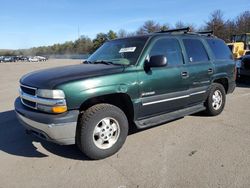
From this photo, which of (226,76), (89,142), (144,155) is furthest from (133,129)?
(226,76)

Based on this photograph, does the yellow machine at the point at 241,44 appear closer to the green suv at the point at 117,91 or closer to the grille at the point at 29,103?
the green suv at the point at 117,91

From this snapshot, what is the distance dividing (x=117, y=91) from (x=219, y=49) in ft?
11.2

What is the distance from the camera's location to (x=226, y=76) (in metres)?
6.34

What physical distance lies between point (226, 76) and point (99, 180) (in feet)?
13.8

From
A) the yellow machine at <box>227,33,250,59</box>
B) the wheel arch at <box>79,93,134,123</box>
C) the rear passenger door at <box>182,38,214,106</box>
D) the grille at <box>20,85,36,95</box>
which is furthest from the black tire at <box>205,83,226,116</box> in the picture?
the yellow machine at <box>227,33,250,59</box>

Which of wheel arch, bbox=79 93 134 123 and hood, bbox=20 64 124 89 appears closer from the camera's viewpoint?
hood, bbox=20 64 124 89

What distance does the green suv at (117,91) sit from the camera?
3.75 meters

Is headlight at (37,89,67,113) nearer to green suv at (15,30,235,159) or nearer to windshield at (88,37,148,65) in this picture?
green suv at (15,30,235,159)

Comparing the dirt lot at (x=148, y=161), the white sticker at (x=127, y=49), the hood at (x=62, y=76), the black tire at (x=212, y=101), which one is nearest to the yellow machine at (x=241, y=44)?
the black tire at (x=212, y=101)

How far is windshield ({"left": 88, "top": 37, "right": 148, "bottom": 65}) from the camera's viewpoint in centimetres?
462

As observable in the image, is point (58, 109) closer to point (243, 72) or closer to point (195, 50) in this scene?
point (195, 50)

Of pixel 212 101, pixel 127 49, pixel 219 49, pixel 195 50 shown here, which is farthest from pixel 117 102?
pixel 219 49

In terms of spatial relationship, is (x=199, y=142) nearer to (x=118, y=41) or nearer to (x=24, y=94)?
(x=118, y=41)

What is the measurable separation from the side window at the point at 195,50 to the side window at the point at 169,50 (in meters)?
0.30
